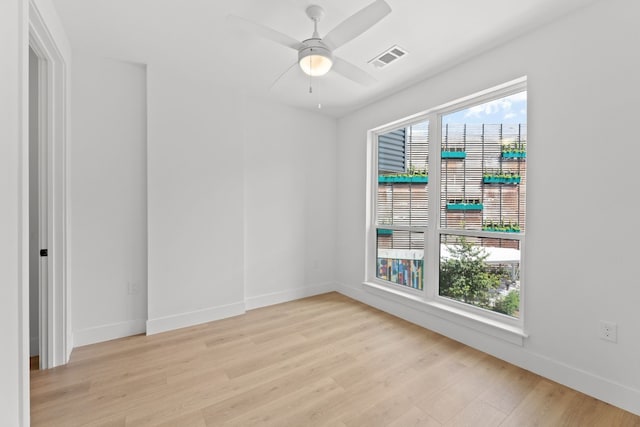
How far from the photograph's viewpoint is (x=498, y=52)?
88.9 inches

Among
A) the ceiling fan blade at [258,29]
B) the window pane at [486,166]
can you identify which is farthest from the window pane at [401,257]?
the ceiling fan blade at [258,29]

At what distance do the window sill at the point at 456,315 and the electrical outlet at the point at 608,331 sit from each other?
17.3 inches

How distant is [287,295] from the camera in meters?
3.63

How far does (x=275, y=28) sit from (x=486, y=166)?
7.00 ft

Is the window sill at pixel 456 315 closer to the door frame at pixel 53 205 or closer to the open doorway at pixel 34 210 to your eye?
the door frame at pixel 53 205

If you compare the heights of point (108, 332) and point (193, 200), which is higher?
point (193, 200)

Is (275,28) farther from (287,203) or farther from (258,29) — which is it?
(287,203)

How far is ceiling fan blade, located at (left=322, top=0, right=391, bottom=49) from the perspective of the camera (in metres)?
1.40

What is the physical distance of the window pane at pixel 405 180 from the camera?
302cm

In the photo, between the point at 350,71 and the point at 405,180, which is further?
the point at 405,180

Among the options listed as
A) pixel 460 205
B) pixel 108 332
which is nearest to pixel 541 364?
pixel 460 205

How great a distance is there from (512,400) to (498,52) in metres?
2.57

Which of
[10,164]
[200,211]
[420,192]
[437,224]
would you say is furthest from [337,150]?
[10,164]

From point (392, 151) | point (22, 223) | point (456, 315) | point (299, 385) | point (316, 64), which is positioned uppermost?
point (316, 64)
